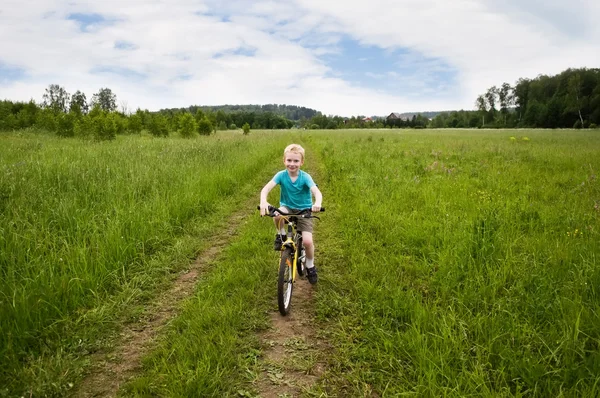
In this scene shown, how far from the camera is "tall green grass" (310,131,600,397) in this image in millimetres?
2709

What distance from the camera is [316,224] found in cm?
718

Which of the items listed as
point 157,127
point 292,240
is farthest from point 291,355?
point 157,127

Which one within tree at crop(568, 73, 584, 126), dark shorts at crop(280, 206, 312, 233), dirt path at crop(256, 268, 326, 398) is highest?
tree at crop(568, 73, 584, 126)

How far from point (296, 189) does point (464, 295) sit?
2578mm

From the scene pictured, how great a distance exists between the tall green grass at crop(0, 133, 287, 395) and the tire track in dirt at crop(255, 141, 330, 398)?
179cm

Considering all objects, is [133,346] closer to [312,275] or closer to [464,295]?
[312,275]

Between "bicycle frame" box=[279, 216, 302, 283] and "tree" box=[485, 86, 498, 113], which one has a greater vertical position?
"tree" box=[485, 86, 498, 113]

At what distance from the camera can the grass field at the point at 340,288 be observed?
2.78 m

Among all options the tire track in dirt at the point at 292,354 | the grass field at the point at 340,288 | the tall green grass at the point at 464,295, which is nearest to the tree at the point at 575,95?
the tall green grass at the point at 464,295

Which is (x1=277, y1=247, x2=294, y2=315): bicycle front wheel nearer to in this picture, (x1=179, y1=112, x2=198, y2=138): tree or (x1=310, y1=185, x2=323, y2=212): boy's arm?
(x1=310, y1=185, x2=323, y2=212): boy's arm

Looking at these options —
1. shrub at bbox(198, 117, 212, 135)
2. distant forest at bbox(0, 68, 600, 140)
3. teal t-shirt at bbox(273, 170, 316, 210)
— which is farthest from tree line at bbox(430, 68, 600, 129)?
teal t-shirt at bbox(273, 170, 316, 210)

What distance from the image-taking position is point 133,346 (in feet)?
10.8

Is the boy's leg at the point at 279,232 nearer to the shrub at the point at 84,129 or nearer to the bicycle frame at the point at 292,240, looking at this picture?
the bicycle frame at the point at 292,240

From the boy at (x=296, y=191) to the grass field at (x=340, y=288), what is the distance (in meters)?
0.66
